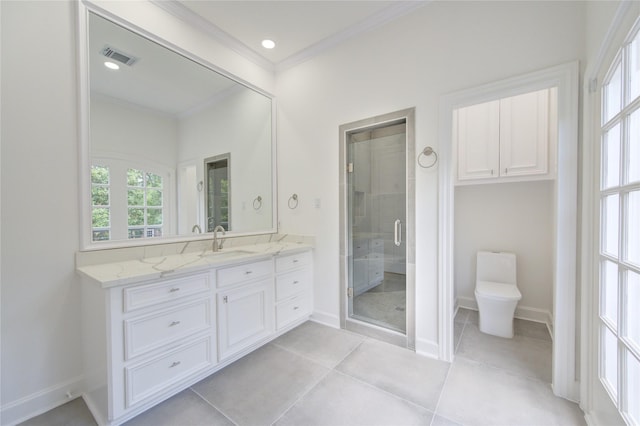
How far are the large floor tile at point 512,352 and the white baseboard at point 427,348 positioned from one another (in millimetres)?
220

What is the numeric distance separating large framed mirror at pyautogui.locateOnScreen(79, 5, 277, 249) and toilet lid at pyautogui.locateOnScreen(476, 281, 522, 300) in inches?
92.7

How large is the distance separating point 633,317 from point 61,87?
3.23 metres

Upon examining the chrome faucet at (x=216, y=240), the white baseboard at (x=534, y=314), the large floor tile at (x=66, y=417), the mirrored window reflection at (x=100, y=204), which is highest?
the mirrored window reflection at (x=100, y=204)

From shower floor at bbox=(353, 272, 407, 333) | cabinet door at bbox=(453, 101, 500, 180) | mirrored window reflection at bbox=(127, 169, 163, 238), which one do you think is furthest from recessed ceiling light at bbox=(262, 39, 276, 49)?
shower floor at bbox=(353, 272, 407, 333)

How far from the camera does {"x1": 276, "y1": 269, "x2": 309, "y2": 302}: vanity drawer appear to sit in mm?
2412

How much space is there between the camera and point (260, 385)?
176 cm

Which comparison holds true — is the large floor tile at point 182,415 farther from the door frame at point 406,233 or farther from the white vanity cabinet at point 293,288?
the door frame at point 406,233

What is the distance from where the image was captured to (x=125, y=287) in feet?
4.65

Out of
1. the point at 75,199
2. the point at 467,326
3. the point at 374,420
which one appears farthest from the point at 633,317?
the point at 75,199

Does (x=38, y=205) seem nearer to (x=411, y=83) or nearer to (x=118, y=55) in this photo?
(x=118, y=55)

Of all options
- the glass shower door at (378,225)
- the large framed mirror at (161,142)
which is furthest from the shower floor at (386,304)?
the large framed mirror at (161,142)

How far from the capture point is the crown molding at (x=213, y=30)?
2094 mm

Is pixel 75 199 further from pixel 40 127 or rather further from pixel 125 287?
pixel 125 287

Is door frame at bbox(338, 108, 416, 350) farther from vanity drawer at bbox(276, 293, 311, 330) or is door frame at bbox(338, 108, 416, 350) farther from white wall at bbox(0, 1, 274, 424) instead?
white wall at bbox(0, 1, 274, 424)
